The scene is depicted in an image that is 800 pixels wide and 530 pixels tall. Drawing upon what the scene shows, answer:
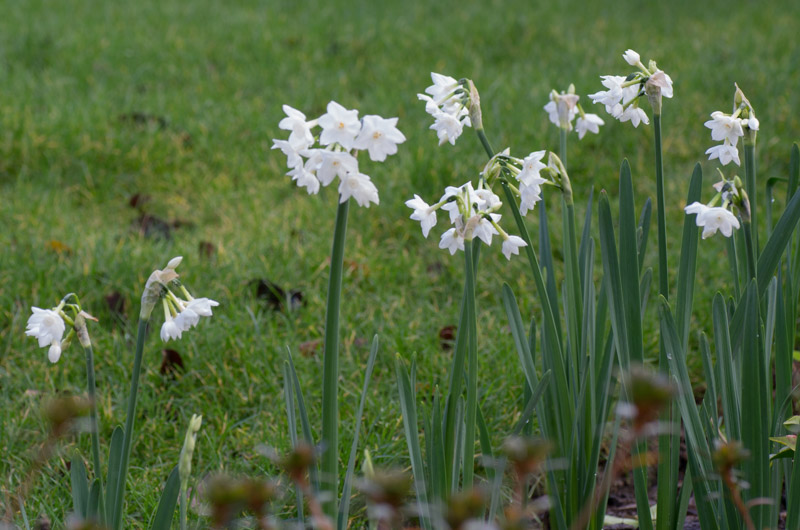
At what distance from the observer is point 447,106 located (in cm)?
137

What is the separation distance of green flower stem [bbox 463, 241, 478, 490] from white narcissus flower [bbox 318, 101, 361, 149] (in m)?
0.28

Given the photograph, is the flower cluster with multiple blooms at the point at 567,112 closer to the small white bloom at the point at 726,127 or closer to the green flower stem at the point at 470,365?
the small white bloom at the point at 726,127

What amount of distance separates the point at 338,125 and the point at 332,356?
33 cm

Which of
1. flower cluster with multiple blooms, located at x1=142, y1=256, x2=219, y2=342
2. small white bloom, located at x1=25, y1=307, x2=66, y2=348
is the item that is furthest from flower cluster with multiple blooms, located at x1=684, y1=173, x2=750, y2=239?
small white bloom, located at x1=25, y1=307, x2=66, y2=348

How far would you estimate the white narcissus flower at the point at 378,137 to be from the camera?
3.20 feet

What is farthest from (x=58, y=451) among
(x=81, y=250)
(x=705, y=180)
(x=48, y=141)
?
(x=705, y=180)

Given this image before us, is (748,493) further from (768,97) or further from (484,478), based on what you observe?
(768,97)

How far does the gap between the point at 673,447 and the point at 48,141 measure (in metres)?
3.25

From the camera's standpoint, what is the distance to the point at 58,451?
182 centimetres

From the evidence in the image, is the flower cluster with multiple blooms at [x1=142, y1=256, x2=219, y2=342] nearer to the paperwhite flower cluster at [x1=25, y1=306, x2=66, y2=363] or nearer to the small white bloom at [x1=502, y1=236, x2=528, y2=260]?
the paperwhite flower cluster at [x1=25, y1=306, x2=66, y2=363]

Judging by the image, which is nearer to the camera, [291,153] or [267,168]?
[291,153]

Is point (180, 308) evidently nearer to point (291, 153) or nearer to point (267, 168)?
point (291, 153)

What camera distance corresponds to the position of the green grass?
2148 mm

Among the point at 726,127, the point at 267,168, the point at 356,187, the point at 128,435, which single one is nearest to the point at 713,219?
the point at 726,127
